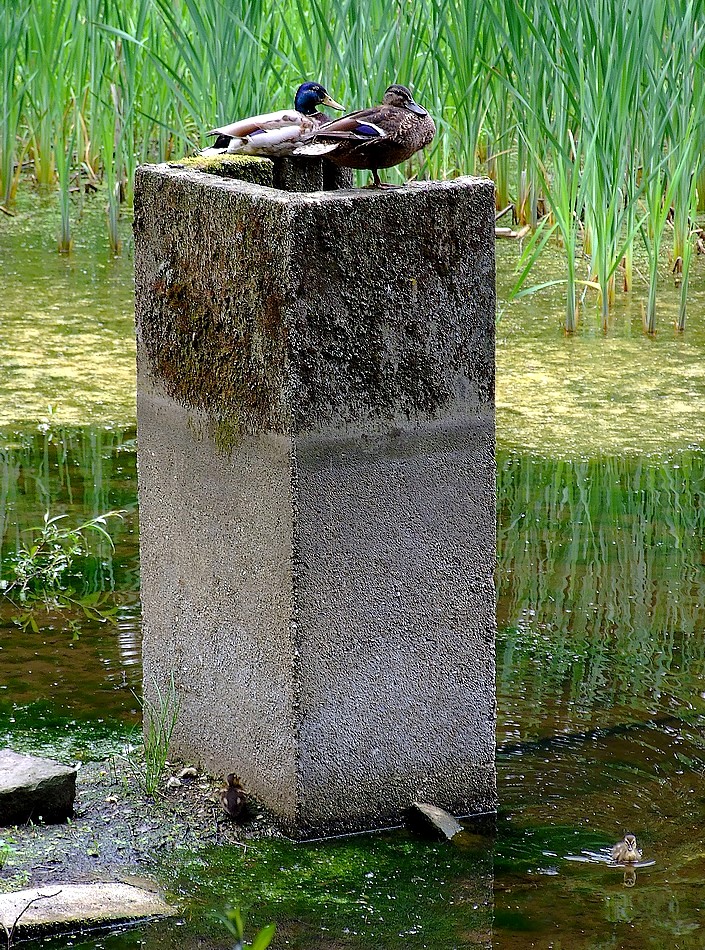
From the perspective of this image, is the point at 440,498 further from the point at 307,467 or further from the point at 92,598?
the point at 92,598

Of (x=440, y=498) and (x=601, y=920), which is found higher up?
(x=440, y=498)

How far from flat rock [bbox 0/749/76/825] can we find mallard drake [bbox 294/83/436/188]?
4.09 ft

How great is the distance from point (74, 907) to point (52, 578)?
1719 millimetres

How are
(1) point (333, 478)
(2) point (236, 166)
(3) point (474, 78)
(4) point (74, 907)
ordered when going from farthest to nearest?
(3) point (474, 78) → (2) point (236, 166) → (1) point (333, 478) → (4) point (74, 907)

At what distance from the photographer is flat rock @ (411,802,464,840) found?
115 inches

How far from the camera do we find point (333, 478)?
282 cm

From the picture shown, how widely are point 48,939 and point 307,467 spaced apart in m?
0.91

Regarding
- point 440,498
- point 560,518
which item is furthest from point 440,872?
point 560,518

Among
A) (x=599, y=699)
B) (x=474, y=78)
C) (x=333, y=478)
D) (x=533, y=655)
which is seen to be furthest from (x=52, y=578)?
(x=474, y=78)

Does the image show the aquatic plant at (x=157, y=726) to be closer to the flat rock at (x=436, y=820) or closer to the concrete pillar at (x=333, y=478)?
the concrete pillar at (x=333, y=478)

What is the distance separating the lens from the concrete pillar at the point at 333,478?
9.11ft

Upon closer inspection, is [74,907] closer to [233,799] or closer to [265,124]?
[233,799]

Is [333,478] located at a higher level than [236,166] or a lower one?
lower

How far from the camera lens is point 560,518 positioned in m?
4.79
